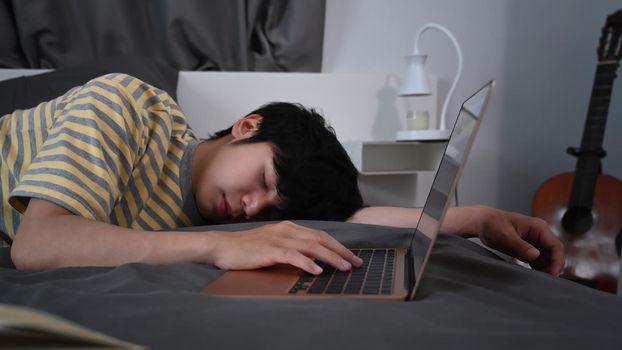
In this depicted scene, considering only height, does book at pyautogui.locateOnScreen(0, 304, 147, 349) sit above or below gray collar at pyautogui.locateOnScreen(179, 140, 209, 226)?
above

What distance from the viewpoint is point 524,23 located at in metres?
2.64

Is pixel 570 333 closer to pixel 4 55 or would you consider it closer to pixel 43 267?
pixel 43 267

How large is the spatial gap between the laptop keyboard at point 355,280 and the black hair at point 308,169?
363 mm

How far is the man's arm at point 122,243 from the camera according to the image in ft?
2.64

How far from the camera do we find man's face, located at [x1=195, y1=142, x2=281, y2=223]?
1.17 m

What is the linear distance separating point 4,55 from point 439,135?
1.63 m

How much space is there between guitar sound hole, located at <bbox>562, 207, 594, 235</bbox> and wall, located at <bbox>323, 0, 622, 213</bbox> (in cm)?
61

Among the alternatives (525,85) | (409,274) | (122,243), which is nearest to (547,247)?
(409,274)

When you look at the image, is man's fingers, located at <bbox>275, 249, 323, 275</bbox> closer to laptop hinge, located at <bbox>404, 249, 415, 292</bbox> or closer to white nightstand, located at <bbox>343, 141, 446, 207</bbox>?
laptop hinge, located at <bbox>404, 249, 415, 292</bbox>

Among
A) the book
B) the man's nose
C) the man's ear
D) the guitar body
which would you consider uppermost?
the book

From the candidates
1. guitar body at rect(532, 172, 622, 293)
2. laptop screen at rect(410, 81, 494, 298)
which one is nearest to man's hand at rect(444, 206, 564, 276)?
laptop screen at rect(410, 81, 494, 298)

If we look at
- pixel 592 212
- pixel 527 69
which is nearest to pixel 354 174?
pixel 592 212

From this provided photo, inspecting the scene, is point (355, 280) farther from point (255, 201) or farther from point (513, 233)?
point (255, 201)

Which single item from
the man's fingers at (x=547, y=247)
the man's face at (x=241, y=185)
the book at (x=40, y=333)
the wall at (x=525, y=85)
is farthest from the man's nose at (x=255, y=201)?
the wall at (x=525, y=85)
